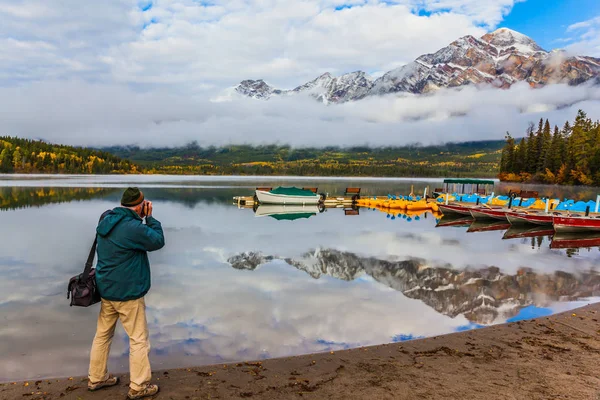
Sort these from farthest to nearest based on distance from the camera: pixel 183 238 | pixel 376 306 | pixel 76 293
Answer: pixel 183 238, pixel 376 306, pixel 76 293

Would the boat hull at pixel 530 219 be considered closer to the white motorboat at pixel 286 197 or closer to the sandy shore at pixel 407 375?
the white motorboat at pixel 286 197

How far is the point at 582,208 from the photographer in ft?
124

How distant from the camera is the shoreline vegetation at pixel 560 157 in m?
107

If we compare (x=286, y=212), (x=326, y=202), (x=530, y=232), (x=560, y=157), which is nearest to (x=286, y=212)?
(x=286, y=212)

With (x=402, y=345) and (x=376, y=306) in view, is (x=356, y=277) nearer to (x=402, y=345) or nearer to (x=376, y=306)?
(x=376, y=306)

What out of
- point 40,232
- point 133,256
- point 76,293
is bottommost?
point 40,232

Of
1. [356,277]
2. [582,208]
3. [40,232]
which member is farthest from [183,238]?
[582,208]

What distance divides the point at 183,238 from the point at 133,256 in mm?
19264

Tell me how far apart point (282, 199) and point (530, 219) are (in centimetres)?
2984

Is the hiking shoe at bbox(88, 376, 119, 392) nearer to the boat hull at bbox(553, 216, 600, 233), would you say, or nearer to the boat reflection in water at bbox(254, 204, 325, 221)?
the boat hull at bbox(553, 216, 600, 233)

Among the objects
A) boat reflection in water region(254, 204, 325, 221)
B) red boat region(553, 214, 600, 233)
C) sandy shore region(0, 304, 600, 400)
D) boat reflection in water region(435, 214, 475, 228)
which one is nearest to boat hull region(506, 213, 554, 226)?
red boat region(553, 214, 600, 233)

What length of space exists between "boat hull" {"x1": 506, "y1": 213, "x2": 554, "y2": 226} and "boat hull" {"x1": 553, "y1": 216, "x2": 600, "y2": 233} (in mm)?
2679

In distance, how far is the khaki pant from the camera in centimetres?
583

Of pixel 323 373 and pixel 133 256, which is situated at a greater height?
pixel 133 256
